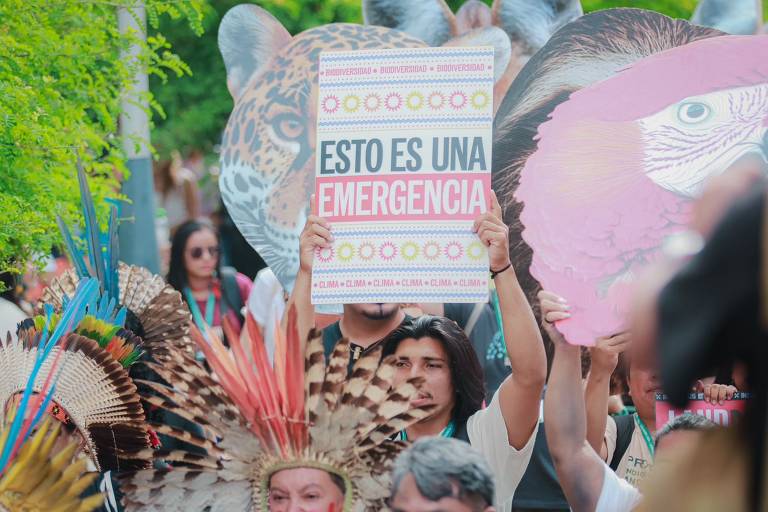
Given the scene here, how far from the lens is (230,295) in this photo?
6.80m

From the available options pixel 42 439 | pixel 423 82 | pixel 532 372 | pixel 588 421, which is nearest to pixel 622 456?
pixel 588 421

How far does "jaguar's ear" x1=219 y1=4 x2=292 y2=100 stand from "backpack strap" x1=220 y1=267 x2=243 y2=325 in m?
2.00

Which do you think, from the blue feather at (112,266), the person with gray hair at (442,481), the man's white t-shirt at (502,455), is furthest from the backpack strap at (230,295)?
the person with gray hair at (442,481)

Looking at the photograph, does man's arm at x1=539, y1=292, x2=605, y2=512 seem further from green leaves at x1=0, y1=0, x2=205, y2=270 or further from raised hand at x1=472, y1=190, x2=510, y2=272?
green leaves at x1=0, y1=0, x2=205, y2=270

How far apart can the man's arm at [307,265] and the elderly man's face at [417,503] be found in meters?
1.08

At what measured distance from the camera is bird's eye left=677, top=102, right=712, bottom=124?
3.59 m

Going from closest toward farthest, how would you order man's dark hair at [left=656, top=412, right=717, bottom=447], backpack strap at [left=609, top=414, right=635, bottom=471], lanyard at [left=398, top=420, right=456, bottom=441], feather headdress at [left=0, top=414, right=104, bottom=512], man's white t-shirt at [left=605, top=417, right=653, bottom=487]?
1. feather headdress at [left=0, top=414, right=104, bottom=512]
2. man's dark hair at [left=656, top=412, right=717, bottom=447]
3. lanyard at [left=398, top=420, right=456, bottom=441]
4. man's white t-shirt at [left=605, top=417, right=653, bottom=487]
5. backpack strap at [left=609, top=414, right=635, bottom=471]

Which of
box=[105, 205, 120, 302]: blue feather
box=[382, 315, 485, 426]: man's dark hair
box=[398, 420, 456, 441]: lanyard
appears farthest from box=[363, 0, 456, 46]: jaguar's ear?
box=[398, 420, 456, 441]: lanyard

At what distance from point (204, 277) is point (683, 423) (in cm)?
404

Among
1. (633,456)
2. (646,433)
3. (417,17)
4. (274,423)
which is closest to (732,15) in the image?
(417,17)

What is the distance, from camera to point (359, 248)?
366 cm

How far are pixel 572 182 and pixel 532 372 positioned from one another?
0.67 m

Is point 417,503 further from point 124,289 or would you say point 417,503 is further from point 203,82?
point 203,82

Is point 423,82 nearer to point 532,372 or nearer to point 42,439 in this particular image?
point 532,372
